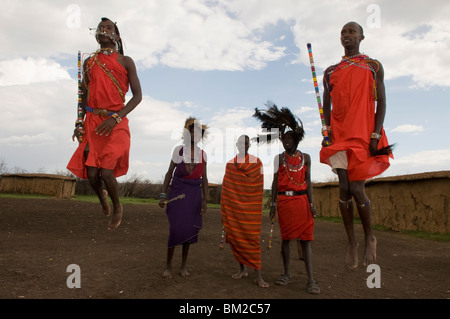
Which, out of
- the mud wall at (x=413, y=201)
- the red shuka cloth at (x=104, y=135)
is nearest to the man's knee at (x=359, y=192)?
the red shuka cloth at (x=104, y=135)

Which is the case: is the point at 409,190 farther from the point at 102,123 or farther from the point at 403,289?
the point at 102,123

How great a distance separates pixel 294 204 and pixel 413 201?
33.5ft

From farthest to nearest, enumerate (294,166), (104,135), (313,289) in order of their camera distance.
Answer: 1. (294,166)
2. (313,289)
3. (104,135)

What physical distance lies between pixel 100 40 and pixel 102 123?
43.0 inches

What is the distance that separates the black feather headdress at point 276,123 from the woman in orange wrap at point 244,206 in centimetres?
49

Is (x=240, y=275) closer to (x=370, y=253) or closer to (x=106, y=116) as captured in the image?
(x=370, y=253)

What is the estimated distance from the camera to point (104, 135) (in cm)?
400

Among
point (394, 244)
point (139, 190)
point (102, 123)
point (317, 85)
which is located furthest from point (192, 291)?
point (139, 190)

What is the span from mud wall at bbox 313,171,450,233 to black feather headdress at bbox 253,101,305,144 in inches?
354

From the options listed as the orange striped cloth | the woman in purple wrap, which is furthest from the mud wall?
the woman in purple wrap

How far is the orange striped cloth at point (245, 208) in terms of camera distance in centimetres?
667

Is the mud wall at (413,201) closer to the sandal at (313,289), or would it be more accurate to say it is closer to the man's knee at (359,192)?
the sandal at (313,289)

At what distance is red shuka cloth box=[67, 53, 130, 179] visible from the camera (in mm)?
3957

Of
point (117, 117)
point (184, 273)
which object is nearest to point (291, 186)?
point (184, 273)
